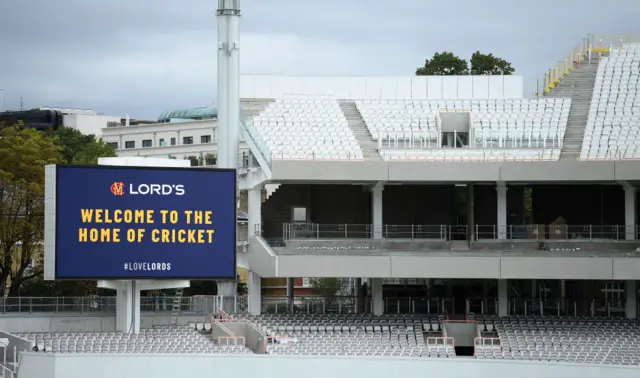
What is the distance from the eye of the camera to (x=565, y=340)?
165ft

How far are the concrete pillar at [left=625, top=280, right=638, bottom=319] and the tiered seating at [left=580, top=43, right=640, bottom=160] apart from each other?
4805 millimetres

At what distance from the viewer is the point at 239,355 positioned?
151ft

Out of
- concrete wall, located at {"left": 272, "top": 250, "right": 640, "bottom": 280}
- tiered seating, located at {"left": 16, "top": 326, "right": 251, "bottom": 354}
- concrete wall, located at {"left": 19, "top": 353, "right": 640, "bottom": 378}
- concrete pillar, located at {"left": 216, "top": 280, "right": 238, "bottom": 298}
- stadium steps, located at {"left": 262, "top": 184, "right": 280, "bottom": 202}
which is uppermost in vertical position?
stadium steps, located at {"left": 262, "top": 184, "right": 280, "bottom": 202}

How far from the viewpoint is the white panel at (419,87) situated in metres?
62.8

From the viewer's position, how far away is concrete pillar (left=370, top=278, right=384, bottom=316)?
185 ft

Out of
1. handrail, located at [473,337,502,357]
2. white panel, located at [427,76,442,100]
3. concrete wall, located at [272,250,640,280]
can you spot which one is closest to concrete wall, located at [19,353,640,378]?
handrail, located at [473,337,502,357]

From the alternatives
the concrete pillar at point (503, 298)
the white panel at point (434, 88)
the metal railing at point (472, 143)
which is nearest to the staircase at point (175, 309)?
the metal railing at point (472, 143)

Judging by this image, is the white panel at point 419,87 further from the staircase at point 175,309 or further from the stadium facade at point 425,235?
the staircase at point 175,309

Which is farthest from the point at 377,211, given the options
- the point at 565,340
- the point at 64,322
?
the point at 64,322

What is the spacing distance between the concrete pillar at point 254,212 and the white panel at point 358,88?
8.22 metres

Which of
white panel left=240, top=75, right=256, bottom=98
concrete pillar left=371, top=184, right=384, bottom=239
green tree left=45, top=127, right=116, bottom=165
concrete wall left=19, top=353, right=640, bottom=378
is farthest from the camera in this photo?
green tree left=45, top=127, right=116, bottom=165

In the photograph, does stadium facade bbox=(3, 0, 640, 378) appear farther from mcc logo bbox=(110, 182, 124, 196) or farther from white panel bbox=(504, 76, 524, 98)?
mcc logo bbox=(110, 182, 124, 196)

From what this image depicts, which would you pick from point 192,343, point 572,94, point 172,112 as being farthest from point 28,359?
point 172,112

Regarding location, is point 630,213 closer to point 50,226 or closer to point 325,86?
point 325,86
